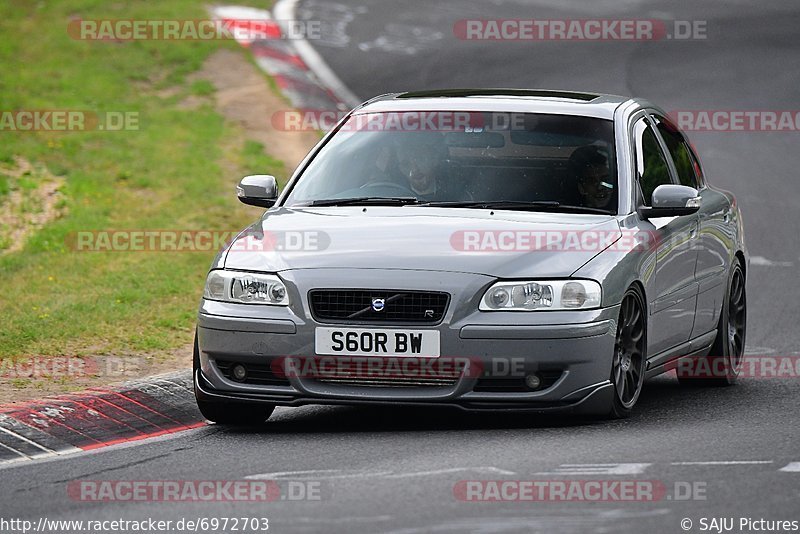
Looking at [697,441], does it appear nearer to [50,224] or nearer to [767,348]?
[767,348]

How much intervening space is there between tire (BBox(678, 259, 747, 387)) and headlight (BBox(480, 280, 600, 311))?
8.12 ft

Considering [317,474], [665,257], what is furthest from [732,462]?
[665,257]

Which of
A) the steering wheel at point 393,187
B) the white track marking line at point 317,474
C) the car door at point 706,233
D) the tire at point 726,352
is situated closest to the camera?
the white track marking line at point 317,474

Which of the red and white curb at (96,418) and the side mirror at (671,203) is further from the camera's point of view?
the side mirror at (671,203)

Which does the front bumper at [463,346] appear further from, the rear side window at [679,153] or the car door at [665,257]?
the rear side window at [679,153]

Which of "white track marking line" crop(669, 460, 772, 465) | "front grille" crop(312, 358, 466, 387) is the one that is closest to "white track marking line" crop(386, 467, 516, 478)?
"white track marking line" crop(669, 460, 772, 465)

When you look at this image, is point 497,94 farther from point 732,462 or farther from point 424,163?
point 732,462

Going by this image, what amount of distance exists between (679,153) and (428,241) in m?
2.99

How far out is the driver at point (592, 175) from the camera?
30.6 feet

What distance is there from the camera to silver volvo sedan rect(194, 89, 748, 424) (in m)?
8.23

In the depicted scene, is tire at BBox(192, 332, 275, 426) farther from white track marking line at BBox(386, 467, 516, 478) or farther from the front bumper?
white track marking line at BBox(386, 467, 516, 478)

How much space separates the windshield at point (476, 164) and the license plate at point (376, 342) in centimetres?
125

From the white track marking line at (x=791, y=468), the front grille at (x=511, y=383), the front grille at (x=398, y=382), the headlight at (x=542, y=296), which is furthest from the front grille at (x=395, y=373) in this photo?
the white track marking line at (x=791, y=468)

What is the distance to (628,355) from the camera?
29.2 ft
